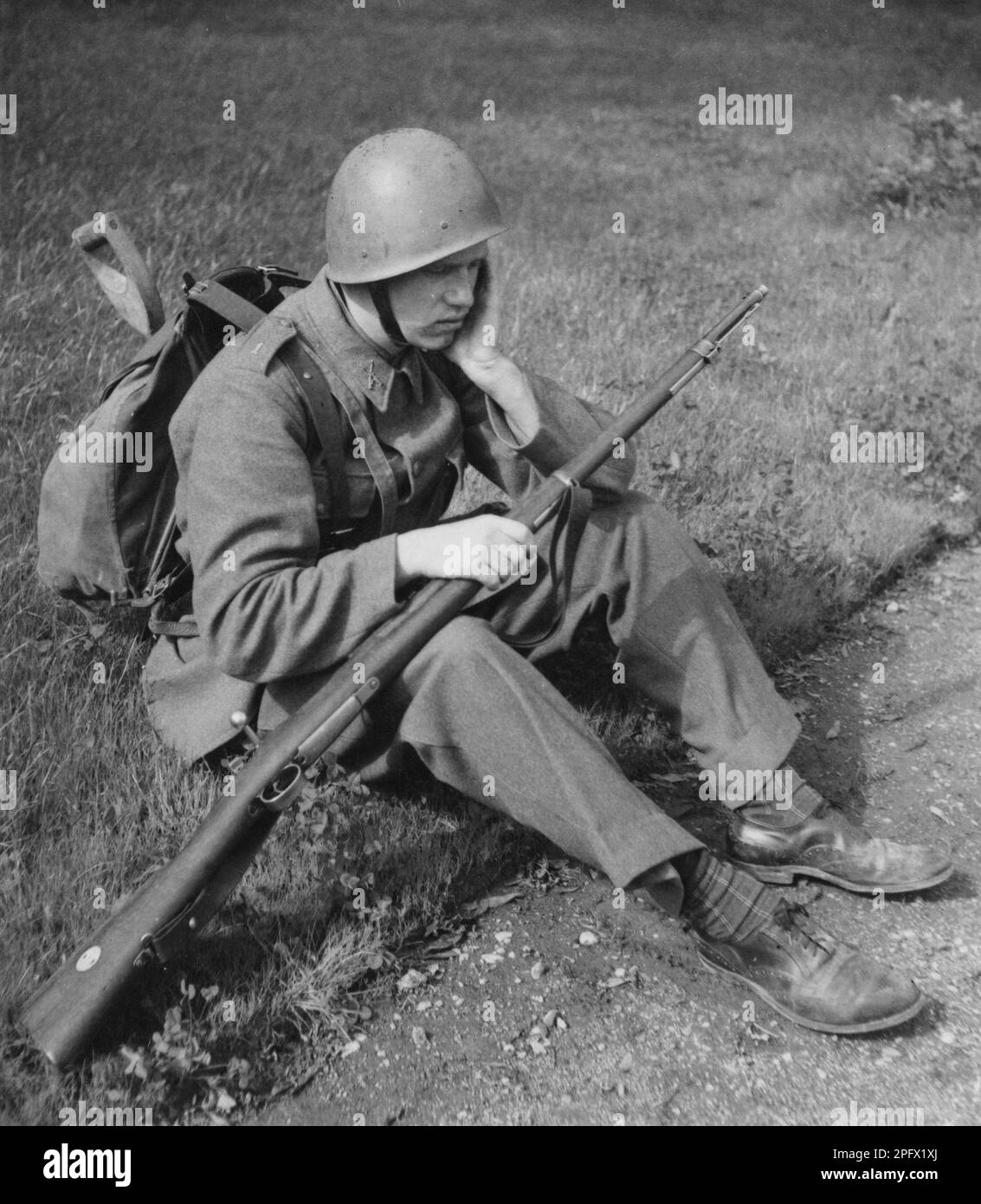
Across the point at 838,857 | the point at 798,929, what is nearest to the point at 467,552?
the point at 798,929

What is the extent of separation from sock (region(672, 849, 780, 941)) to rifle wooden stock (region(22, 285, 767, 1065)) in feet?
3.03

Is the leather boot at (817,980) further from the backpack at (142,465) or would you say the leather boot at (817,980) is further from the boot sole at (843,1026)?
the backpack at (142,465)

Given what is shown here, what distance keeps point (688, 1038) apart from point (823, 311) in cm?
567

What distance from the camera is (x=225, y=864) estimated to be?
10.1 feet

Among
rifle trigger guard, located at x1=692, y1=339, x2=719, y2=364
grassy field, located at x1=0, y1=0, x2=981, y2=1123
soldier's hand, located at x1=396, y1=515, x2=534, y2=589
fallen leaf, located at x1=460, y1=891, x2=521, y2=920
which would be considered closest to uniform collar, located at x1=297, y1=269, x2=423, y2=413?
soldier's hand, located at x1=396, y1=515, x2=534, y2=589

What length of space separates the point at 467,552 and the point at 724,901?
1.12 meters

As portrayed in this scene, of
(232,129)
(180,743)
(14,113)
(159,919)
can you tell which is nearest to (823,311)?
(232,129)

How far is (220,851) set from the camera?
9.89ft

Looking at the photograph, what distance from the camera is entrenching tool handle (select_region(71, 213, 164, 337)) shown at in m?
3.71

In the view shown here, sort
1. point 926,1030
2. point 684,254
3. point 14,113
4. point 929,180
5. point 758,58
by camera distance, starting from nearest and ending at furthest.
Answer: point 926,1030
point 14,113
point 684,254
point 929,180
point 758,58

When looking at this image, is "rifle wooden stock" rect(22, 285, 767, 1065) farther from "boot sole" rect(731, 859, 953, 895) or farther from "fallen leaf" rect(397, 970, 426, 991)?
"boot sole" rect(731, 859, 953, 895)

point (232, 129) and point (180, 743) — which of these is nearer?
point (180, 743)

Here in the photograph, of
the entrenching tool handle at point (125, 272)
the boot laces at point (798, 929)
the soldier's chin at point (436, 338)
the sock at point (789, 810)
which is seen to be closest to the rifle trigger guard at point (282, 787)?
the soldier's chin at point (436, 338)
